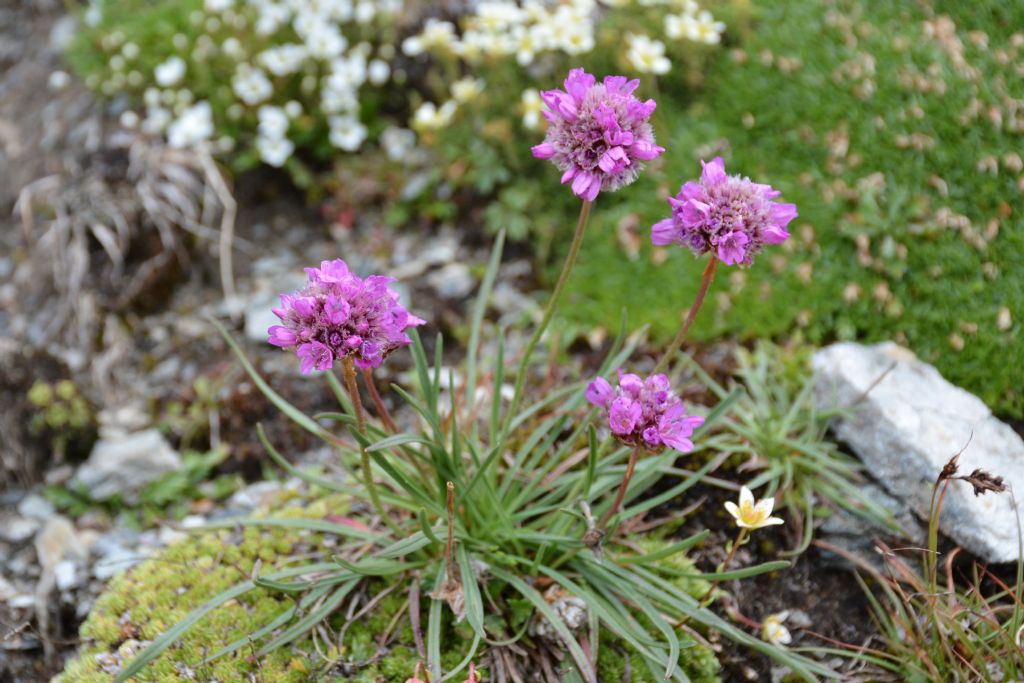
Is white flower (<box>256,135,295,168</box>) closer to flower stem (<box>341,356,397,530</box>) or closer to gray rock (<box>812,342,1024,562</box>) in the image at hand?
flower stem (<box>341,356,397,530</box>)

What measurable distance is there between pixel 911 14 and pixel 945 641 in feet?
10.6

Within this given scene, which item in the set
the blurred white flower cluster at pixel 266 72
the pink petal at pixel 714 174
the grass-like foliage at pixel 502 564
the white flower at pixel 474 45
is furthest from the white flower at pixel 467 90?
the pink petal at pixel 714 174

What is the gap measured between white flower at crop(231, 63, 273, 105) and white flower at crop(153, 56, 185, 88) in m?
0.36

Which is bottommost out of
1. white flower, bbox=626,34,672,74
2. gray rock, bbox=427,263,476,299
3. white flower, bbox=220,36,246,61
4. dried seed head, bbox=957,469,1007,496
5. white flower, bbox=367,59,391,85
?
gray rock, bbox=427,263,476,299

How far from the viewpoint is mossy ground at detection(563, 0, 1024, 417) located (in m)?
3.46

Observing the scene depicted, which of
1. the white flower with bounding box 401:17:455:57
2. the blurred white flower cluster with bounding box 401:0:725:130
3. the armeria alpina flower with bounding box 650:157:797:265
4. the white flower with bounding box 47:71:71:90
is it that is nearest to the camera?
the armeria alpina flower with bounding box 650:157:797:265

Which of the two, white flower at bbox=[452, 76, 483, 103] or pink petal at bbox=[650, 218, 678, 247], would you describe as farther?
white flower at bbox=[452, 76, 483, 103]

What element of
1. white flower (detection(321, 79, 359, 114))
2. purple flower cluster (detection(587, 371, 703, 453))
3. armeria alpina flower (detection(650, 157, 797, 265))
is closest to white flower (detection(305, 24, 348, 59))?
white flower (detection(321, 79, 359, 114))

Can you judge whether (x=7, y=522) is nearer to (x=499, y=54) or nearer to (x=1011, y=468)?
(x=499, y=54)

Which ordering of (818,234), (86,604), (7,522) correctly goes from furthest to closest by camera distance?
(818,234) < (7,522) < (86,604)

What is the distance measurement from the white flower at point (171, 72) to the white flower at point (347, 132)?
94cm

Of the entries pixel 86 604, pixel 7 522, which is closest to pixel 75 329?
pixel 7 522

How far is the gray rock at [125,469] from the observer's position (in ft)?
12.0

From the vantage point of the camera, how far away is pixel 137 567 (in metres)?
3.01
